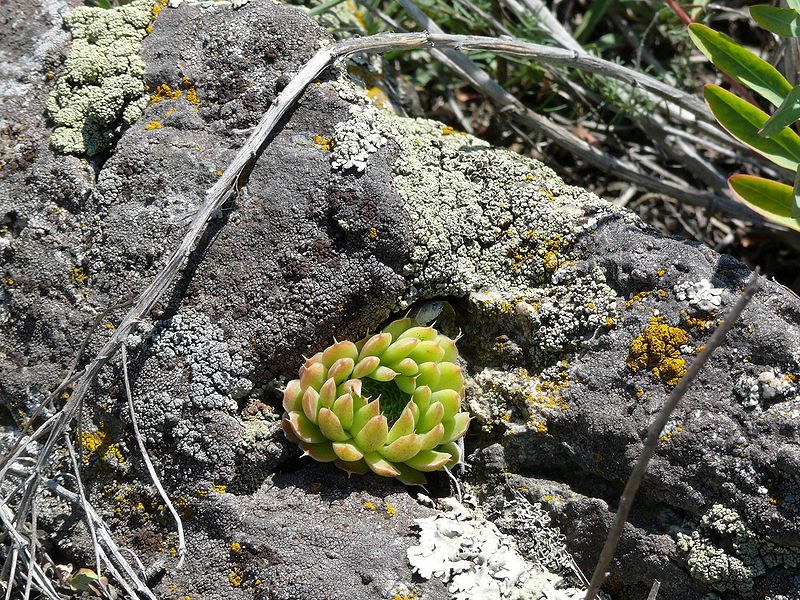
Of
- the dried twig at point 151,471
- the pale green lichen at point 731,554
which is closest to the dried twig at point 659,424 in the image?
the pale green lichen at point 731,554

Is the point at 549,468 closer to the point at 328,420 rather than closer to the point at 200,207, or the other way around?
the point at 328,420

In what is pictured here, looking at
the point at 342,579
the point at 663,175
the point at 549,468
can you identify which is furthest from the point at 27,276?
the point at 663,175

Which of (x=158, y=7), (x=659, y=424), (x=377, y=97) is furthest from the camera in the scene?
(x=377, y=97)

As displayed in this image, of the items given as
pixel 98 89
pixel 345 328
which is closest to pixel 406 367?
pixel 345 328

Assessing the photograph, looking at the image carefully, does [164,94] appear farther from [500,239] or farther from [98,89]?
[500,239]

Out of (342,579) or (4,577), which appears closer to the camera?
(342,579)

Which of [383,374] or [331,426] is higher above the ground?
[383,374]

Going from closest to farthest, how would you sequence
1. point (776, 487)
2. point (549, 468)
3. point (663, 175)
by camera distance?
point (776, 487) < point (549, 468) < point (663, 175)
